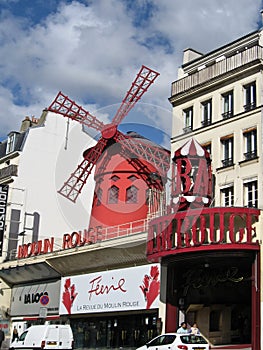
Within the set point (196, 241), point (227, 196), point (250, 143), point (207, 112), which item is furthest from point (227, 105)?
point (196, 241)

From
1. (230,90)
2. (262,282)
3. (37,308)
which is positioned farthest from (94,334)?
(230,90)

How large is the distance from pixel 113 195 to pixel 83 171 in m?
2.38

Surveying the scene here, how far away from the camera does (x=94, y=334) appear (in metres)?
24.5

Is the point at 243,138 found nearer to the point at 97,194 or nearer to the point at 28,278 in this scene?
the point at 97,194

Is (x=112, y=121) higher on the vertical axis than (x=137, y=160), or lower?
higher

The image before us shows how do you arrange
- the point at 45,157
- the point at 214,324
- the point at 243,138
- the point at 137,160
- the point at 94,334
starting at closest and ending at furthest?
the point at 243,138, the point at 214,324, the point at 94,334, the point at 137,160, the point at 45,157

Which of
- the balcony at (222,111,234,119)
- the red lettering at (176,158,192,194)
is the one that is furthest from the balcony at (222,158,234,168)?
the balcony at (222,111,234,119)

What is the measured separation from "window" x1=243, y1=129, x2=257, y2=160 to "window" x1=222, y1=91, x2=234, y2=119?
1.09m

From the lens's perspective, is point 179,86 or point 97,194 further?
point 97,194

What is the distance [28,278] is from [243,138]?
13.8 m

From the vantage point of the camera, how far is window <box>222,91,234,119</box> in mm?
20461

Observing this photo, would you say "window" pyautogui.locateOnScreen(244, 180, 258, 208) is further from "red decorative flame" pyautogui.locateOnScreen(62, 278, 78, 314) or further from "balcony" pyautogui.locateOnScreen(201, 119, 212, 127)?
"red decorative flame" pyautogui.locateOnScreen(62, 278, 78, 314)

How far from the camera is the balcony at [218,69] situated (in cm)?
1966

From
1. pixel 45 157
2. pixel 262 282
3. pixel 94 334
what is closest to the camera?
pixel 262 282
